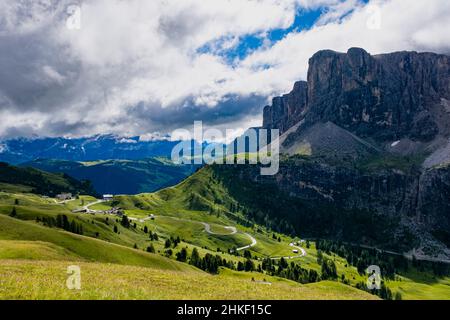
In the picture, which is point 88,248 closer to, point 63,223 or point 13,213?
point 63,223

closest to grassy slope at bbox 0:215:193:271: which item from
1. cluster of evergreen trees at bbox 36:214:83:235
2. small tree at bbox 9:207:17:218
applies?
cluster of evergreen trees at bbox 36:214:83:235

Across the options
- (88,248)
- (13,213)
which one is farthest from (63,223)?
(88,248)

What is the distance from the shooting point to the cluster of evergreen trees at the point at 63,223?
184m

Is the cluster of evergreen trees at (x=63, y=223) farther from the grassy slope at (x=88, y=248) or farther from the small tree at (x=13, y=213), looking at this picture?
the grassy slope at (x=88, y=248)

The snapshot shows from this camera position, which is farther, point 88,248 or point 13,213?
point 13,213

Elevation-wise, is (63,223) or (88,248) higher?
(88,248)

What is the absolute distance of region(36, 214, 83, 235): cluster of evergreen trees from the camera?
604ft

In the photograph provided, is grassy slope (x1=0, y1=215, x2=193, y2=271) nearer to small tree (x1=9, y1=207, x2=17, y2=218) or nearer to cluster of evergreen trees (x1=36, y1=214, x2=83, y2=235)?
cluster of evergreen trees (x1=36, y1=214, x2=83, y2=235)

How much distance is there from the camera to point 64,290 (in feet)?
98.1

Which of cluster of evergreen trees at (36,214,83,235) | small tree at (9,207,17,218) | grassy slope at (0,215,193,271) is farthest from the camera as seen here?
small tree at (9,207,17,218)

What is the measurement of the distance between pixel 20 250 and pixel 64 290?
54.8m

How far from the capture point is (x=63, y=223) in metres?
189
